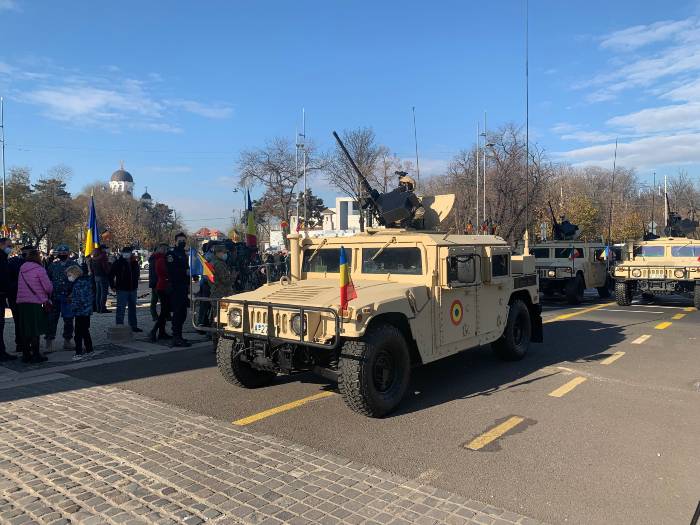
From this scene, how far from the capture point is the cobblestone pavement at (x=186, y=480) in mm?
3250

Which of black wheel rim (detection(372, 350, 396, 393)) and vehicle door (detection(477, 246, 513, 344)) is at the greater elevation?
vehicle door (detection(477, 246, 513, 344))

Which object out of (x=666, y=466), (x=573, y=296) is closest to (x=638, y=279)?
(x=573, y=296)

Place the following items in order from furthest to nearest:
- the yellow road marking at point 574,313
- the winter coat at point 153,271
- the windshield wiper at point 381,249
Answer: the yellow road marking at point 574,313 < the winter coat at point 153,271 < the windshield wiper at point 381,249

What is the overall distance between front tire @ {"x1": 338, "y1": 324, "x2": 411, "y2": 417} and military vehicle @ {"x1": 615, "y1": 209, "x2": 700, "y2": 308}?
11.8 m

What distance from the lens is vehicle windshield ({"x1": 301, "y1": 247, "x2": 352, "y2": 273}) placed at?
653 centimetres

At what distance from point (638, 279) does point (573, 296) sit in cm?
178

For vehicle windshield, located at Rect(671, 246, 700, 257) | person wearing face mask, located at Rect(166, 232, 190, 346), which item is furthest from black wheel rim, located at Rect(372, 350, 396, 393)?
vehicle windshield, located at Rect(671, 246, 700, 257)

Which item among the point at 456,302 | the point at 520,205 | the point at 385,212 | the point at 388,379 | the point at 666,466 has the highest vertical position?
the point at 520,205

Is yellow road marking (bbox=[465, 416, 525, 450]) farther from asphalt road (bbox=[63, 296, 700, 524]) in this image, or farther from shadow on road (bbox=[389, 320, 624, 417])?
shadow on road (bbox=[389, 320, 624, 417])

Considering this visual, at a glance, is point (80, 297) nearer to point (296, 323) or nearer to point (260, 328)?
point (260, 328)

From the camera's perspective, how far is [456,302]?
5.98 m

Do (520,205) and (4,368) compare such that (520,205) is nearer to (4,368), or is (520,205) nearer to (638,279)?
(638,279)

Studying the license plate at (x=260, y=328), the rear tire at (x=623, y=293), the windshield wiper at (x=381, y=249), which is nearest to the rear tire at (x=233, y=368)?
the license plate at (x=260, y=328)

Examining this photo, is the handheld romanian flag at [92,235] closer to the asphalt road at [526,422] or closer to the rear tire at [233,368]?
the asphalt road at [526,422]
